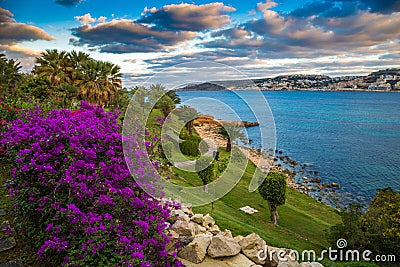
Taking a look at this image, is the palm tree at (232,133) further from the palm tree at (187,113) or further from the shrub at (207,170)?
the palm tree at (187,113)

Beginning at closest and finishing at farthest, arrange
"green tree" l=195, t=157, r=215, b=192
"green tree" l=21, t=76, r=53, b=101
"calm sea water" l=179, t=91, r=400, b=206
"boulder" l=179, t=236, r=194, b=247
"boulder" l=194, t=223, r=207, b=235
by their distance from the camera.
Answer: "boulder" l=179, t=236, r=194, b=247
"boulder" l=194, t=223, r=207, b=235
"green tree" l=195, t=157, r=215, b=192
"green tree" l=21, t=76, r=53, b=101
"calm sea water" l=179, t=91, r=400, b=206

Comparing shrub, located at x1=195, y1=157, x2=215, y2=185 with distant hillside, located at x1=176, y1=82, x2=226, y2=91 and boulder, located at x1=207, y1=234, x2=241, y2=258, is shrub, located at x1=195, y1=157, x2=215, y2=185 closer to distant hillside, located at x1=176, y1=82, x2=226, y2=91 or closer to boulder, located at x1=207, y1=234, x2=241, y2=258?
distant hillside, located at x1=176, y1=82, x2=226, y2=91

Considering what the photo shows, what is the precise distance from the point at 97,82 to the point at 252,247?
1017 inches

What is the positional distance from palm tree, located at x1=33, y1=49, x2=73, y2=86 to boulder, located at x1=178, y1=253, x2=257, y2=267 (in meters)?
27.9

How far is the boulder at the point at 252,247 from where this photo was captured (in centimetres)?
583

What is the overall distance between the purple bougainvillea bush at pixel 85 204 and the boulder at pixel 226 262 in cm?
64

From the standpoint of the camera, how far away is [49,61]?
29.3 meters

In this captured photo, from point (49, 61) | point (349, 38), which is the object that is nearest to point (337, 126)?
point (349, 38)

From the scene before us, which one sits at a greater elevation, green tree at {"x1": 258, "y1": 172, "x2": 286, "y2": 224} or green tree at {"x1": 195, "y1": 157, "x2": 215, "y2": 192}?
green tree at {"x1": 195, "y1": 157, "x2": 215, "y2": 192}

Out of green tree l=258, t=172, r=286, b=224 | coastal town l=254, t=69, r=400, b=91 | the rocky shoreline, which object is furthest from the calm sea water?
coastal town l=254, t=69, r=400, b=91

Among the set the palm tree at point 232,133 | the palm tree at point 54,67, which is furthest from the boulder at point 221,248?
the palm tree at point 54,67

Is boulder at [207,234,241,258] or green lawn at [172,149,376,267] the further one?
green lawn at [172,149,376,267]

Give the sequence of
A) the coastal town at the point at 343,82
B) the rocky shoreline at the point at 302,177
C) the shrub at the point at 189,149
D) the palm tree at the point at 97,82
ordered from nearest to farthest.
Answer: the shrub at the point at 189,149 < the rocky shoreline at the point at 302,177 < the palm tree at the point at 97,82 < the coastal town at the point at 343,82

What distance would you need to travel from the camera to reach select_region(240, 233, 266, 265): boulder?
583 cm
